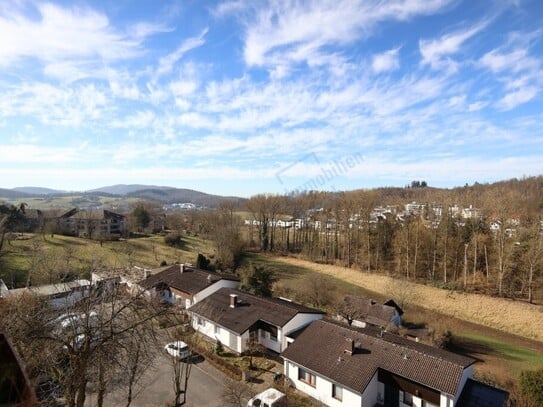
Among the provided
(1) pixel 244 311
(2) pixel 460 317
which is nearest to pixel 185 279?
(1) pixel 244 311

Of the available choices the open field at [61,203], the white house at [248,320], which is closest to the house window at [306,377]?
the white house at [248,320]

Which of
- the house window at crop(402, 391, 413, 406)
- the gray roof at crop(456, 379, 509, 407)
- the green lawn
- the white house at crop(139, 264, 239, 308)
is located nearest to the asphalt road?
the white house at crop(139, 264, 239, 308)

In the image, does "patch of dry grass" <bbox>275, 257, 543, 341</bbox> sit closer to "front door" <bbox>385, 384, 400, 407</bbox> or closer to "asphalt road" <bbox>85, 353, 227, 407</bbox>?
"front door" <bbox>385, 384, 400, 407</bbox>

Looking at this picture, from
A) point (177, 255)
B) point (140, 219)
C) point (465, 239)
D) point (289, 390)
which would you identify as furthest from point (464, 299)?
point (140, 219)

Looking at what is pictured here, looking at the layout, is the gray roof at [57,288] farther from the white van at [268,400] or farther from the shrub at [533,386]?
the shrub at [533,386]

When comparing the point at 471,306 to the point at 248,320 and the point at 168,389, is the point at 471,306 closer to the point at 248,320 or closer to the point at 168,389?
the point at 248,320

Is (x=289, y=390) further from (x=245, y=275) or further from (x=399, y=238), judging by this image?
(x=399, y=238)
